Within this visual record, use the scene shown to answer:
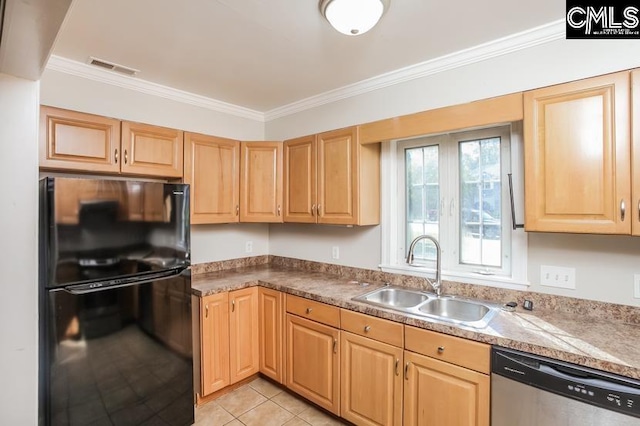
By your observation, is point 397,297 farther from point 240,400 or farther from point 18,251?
point 18,251

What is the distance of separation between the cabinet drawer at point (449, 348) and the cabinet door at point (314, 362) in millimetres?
540

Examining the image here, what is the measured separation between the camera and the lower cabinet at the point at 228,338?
2.29m

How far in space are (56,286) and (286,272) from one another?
67.4 inches

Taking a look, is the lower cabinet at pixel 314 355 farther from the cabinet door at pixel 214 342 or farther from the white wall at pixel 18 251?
the white wall at pixel 18 251

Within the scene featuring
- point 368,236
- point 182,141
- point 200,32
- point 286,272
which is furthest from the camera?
point 286,272

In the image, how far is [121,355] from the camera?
1770 mm

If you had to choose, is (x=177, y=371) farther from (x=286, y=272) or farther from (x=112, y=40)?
(x=112, y=40)

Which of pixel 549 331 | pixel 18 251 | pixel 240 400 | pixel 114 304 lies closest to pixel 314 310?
pixel 240 400

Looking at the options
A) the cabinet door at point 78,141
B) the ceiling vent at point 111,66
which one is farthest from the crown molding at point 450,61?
the cabinet door at point 78,141

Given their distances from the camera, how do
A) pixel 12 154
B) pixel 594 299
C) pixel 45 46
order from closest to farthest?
pixel 45 46, pixel 12 154, pixel 594 299

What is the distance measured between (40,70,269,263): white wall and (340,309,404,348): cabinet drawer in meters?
1.51

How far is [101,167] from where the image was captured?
6.73 ft

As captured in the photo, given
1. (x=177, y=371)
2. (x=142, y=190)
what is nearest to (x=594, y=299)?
(x=177, y=371)
